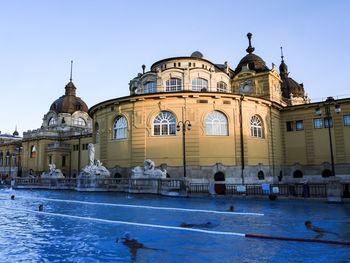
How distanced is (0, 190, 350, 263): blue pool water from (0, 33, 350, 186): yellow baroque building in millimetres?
12142

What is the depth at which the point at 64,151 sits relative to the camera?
184ft

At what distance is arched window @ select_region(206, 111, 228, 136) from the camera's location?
3077cm

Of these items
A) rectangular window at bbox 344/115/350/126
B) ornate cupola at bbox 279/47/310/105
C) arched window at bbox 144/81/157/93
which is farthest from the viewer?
ornate cupola at bbox 279/47/310/105

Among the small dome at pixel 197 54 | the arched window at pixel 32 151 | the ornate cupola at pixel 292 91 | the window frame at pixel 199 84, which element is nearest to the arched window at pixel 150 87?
the window frame at pixel 199 84

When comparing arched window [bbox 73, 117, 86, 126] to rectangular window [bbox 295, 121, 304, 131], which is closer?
rectangular window [bbox 295, 121, 304, 131]

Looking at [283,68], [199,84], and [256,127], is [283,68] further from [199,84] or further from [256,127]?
[256,127]

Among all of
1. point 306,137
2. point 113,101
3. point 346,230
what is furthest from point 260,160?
point 346,230

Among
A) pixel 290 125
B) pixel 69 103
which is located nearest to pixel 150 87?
pixel 290 125

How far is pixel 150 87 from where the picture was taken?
38.0 metres

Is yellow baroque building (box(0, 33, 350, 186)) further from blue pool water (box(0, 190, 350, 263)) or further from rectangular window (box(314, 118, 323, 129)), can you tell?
blue pool water (box(0, 190, 350, 263))

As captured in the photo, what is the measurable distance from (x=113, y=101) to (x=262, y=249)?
2790 centimetres

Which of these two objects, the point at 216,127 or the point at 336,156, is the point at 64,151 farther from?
the point at 336,156

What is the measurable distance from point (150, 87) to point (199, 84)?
663 centimetres

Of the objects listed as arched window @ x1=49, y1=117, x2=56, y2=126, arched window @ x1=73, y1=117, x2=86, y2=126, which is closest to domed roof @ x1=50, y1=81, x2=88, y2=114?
arched window @ x1=49, y1=117, x2=56, y2=126
